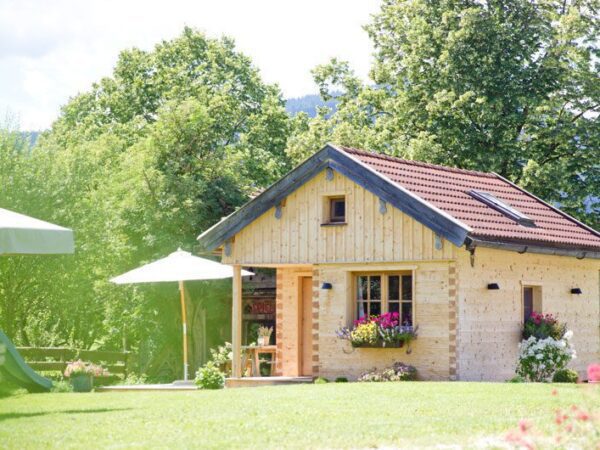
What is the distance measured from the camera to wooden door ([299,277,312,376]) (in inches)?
1059

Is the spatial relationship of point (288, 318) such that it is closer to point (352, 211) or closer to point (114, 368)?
point (352, 211)

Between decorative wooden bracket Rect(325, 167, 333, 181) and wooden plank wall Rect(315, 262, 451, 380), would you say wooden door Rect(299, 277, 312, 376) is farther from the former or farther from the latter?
decorative wooden bracket Rect(325, 167, 333, 181)

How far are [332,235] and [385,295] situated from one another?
169cm

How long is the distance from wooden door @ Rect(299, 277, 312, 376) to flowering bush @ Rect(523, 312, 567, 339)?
4881mm

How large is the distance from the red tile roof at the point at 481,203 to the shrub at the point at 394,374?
2906 millimetres

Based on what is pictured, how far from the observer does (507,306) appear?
80.1ft

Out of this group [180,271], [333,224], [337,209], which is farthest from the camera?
[180,271]

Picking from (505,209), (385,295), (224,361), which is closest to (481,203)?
(505,209)

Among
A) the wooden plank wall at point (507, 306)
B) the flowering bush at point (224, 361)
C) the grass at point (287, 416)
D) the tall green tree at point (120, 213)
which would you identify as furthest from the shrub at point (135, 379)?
the grass at point (287, 416)

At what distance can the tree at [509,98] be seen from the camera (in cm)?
3397

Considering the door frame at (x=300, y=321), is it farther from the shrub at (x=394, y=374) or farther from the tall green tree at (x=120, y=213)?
the tall green tree at (x=120, y=213)

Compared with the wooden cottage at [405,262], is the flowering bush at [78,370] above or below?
below

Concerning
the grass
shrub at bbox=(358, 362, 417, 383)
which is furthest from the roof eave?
the grass

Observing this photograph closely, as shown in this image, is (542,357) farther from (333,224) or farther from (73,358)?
(73,358)
